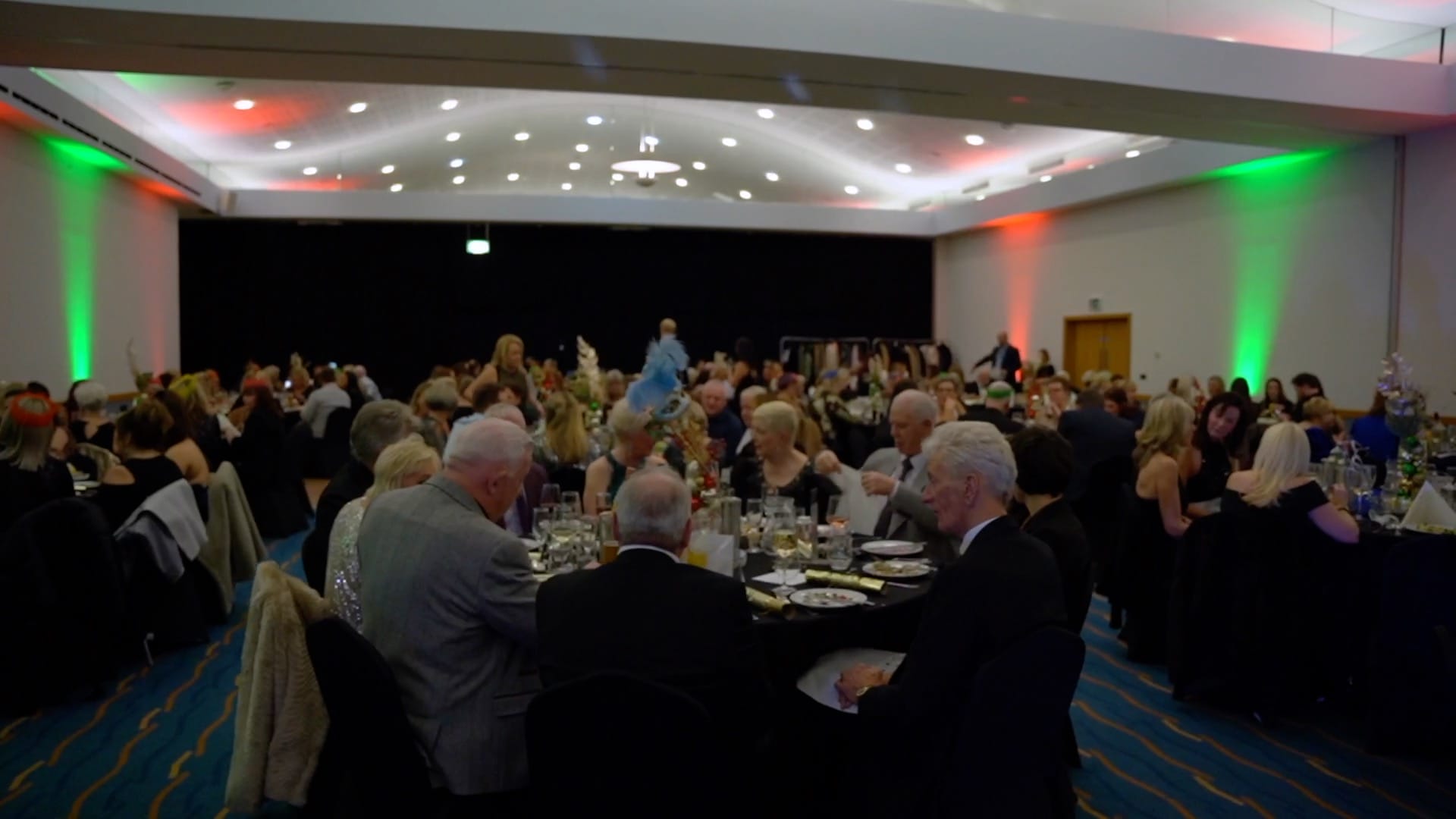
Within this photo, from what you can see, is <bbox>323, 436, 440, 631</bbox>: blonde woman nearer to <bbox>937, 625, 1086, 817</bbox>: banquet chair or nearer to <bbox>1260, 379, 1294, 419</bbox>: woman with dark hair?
A: <bbox>937, 625, 1086, 817</bbox>: banquet chair

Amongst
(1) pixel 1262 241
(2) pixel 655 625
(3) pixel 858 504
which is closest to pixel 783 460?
(3) pixel 858 504

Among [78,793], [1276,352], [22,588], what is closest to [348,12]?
[22,588]

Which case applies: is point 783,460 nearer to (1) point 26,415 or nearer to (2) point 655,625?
(2) point 655,625

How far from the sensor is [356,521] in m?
3.40

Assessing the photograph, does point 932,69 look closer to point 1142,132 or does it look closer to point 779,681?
point 1142,132

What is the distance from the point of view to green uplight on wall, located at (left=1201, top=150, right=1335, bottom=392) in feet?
40.0

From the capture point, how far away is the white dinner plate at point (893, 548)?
4035 mm

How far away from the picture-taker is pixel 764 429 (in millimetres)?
4789

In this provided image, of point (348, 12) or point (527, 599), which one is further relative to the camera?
point (348, 12)

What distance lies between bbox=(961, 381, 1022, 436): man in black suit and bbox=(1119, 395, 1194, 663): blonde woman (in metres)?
1.22

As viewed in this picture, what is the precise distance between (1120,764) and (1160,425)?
1.84 meters

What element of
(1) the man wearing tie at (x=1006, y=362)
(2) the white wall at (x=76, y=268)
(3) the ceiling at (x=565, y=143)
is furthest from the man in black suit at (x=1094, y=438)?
(2) the white wall at (x=76, y=268)

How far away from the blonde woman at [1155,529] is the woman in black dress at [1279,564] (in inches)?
19.8

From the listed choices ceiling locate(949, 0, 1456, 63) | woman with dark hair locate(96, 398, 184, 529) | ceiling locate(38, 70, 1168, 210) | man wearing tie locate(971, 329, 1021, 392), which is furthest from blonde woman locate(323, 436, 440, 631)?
man wearing tie locate(971, 329, 1021, 392)
